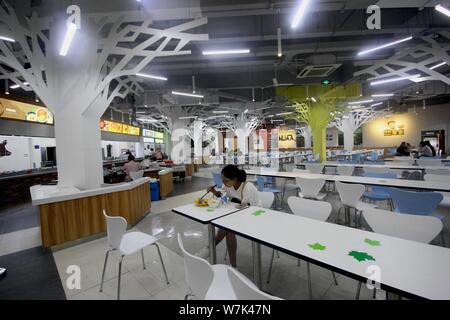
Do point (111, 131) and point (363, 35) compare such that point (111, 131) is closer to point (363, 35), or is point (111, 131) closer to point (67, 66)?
point (67, 66)

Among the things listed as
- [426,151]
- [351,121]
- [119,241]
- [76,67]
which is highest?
[351,121]

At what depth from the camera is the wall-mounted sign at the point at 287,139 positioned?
26.0 meters

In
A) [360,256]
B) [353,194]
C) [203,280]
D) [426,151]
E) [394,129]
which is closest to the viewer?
[203,280]

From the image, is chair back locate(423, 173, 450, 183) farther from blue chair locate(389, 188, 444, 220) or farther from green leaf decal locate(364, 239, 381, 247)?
green leaf decal locate(364, 239, 381, 247)

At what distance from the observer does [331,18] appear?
562cm

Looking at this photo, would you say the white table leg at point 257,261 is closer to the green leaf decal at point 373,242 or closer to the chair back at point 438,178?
the green leaf decal at point 373,242

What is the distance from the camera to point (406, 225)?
1.89 meters

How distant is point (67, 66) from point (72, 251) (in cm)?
343

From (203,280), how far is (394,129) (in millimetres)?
21004

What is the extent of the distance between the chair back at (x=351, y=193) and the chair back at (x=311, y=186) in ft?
1.56

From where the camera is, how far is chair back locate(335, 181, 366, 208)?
3.30 m

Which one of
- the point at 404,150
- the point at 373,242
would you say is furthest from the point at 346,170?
the point at 404,150

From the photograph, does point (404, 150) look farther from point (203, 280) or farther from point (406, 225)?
point (203, 280)

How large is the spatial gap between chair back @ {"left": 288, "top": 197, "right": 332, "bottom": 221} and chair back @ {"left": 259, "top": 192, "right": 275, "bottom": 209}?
400 mm
